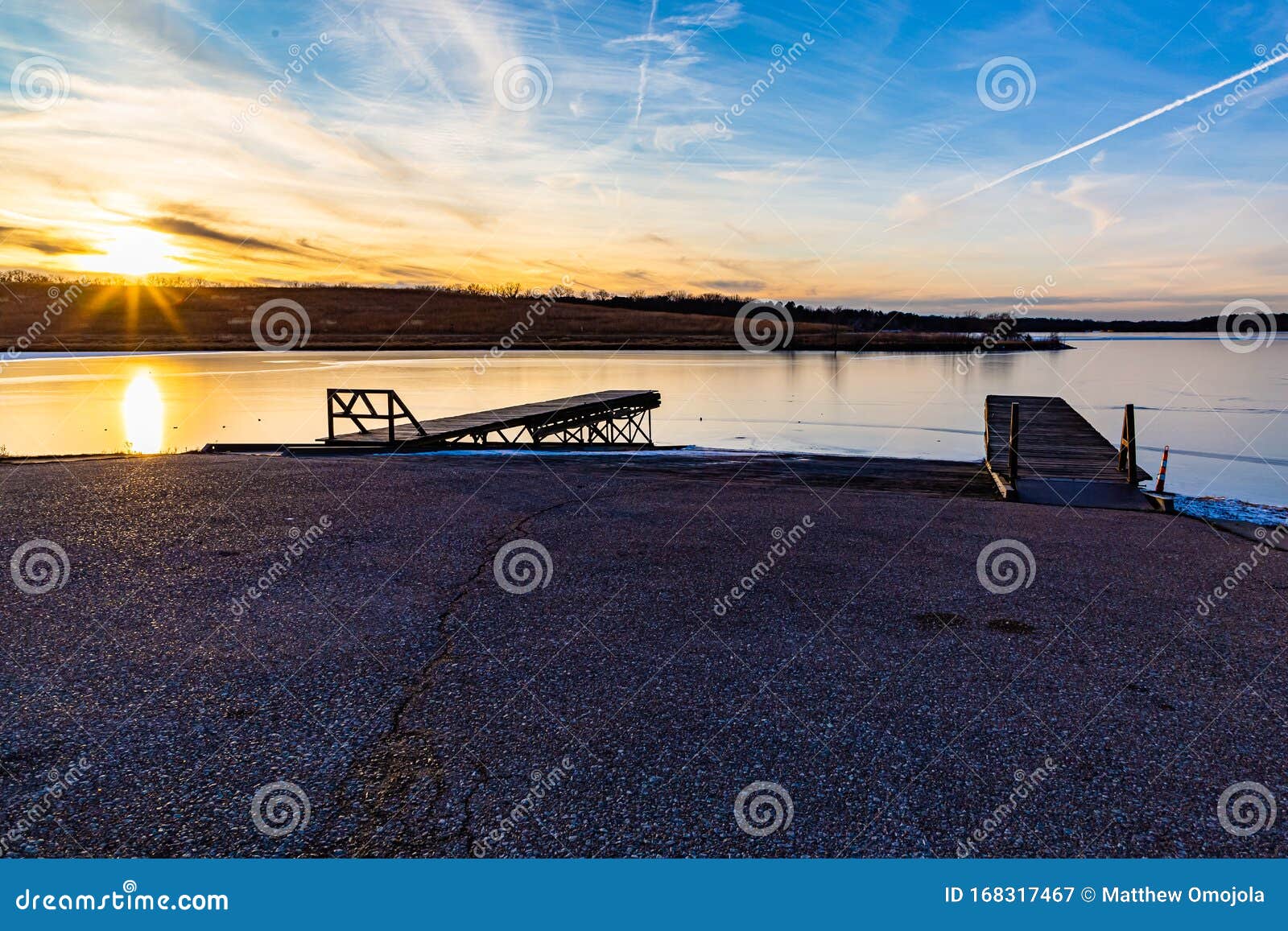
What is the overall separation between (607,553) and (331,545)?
3223mm

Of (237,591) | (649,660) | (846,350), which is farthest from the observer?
(846,350)

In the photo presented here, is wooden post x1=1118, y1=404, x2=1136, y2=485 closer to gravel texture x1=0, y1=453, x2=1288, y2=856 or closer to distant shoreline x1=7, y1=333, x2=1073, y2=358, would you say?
gravel texture x1=0, y1=453, x2=1288, y2=856

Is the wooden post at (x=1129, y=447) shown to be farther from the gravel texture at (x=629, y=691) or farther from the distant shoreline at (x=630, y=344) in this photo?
the distant shoreline at (x=630, y=344)

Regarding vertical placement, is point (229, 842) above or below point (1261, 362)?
below

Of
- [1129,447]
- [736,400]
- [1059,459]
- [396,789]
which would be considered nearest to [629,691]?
[396,789]

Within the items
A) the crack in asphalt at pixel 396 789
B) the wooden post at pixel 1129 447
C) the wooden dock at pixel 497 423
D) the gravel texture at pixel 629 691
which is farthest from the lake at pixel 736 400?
the crack in asphalt at pixel 396 789

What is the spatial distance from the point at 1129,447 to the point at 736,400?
101 ft

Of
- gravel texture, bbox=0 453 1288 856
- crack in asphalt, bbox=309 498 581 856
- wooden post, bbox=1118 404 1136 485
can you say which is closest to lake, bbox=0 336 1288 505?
wooden post, bbox=1118 404 1136 485

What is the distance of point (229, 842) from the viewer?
3844mm

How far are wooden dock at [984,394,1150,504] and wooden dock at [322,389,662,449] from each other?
1072 centimetres

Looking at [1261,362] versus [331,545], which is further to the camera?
[1261,362]

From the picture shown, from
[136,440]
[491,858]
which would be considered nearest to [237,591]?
[491,858]

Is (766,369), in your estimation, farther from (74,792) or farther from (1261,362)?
(74,792)

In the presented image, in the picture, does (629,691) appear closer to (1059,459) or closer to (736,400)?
(1059,459)
